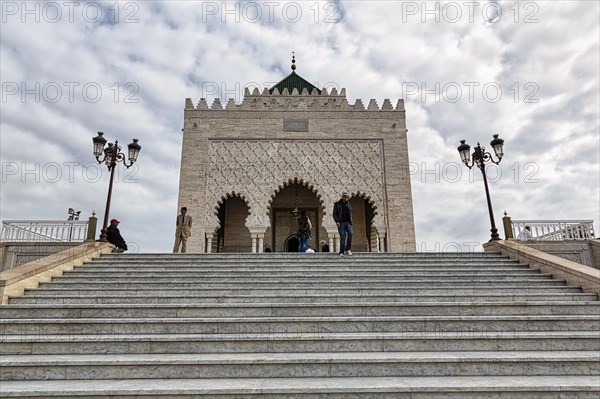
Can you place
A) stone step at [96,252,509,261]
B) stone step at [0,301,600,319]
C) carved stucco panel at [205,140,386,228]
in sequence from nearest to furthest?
stone step at [0,301,600,319]
stone step at [96,252,509,261]
carved stucco panel at [205,140,386,228]

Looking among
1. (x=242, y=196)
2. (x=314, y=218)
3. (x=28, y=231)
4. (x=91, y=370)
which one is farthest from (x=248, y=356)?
(x=314, y=218)

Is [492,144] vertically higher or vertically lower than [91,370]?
higher

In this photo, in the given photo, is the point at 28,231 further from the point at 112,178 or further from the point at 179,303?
the point at 179,303

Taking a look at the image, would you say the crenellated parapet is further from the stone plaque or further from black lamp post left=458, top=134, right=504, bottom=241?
black lamp post left=458, top=134, right=504, bottom=241

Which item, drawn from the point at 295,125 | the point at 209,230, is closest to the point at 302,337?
the point at 209,230

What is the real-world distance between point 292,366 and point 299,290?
1.88m

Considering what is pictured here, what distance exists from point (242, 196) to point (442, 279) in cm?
940

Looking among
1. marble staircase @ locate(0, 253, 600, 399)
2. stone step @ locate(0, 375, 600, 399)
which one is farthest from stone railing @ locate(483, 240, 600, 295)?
stone step @ locate(0, 375, 600, 399)

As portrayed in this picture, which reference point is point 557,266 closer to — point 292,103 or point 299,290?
point 299,290

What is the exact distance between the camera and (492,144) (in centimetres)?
883

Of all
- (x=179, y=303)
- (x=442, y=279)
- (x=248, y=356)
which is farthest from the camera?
(x=442, y=279)

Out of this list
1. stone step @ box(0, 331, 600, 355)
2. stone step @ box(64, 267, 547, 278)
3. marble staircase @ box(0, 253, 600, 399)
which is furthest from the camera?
stone step @ box(64, 267, 547, 278)

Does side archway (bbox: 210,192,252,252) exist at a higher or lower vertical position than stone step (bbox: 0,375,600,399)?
higher

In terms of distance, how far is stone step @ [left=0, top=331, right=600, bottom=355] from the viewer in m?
3.46
